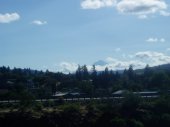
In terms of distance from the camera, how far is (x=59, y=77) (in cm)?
14825

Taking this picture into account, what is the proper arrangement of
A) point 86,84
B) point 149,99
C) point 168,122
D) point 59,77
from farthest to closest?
point 59,77 < point 86,84 < point 149,99 < point 168,122

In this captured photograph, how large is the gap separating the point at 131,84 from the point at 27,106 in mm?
39205

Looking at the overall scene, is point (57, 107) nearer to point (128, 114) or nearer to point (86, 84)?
point (128, 114)

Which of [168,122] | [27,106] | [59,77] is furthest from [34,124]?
[59,77]

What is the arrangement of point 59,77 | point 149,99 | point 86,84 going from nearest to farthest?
point 149,99
point 86,84
point 59,77

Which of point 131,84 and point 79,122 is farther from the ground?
point 131,84

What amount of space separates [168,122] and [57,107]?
1719 centimetres

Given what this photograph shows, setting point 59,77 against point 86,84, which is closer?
point 86,84

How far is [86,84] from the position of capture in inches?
4104

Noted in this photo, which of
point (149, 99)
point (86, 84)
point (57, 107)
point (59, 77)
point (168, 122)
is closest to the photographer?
point (168, 122)

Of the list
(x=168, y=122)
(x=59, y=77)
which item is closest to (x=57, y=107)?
(x=168, y=122)

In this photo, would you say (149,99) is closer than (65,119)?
No

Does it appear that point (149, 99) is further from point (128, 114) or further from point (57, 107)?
point (57, 107)

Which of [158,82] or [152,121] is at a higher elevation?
[158,82]
